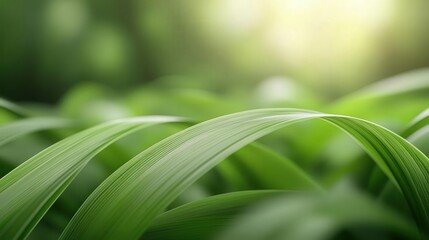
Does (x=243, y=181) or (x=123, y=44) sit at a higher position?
(x=123, y=44)

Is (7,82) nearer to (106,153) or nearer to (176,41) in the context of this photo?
(176,41)

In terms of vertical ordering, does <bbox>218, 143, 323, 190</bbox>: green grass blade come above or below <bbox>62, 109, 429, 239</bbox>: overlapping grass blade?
above

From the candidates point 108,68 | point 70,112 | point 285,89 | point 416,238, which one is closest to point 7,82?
point 108,68

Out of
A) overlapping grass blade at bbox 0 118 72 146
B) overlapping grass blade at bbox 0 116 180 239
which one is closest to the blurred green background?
overlapping grass blade at bbox 0 118 72 146

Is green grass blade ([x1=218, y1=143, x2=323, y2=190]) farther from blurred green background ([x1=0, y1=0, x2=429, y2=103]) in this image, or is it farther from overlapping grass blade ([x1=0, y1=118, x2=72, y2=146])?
blurred green background ([x1=0, y1=0, x2=429, y2=103])

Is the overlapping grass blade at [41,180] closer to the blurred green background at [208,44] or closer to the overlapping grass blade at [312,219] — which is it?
the overlapping grass blade at [312,219]

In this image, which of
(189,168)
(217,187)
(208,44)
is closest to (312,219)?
(189,168)
